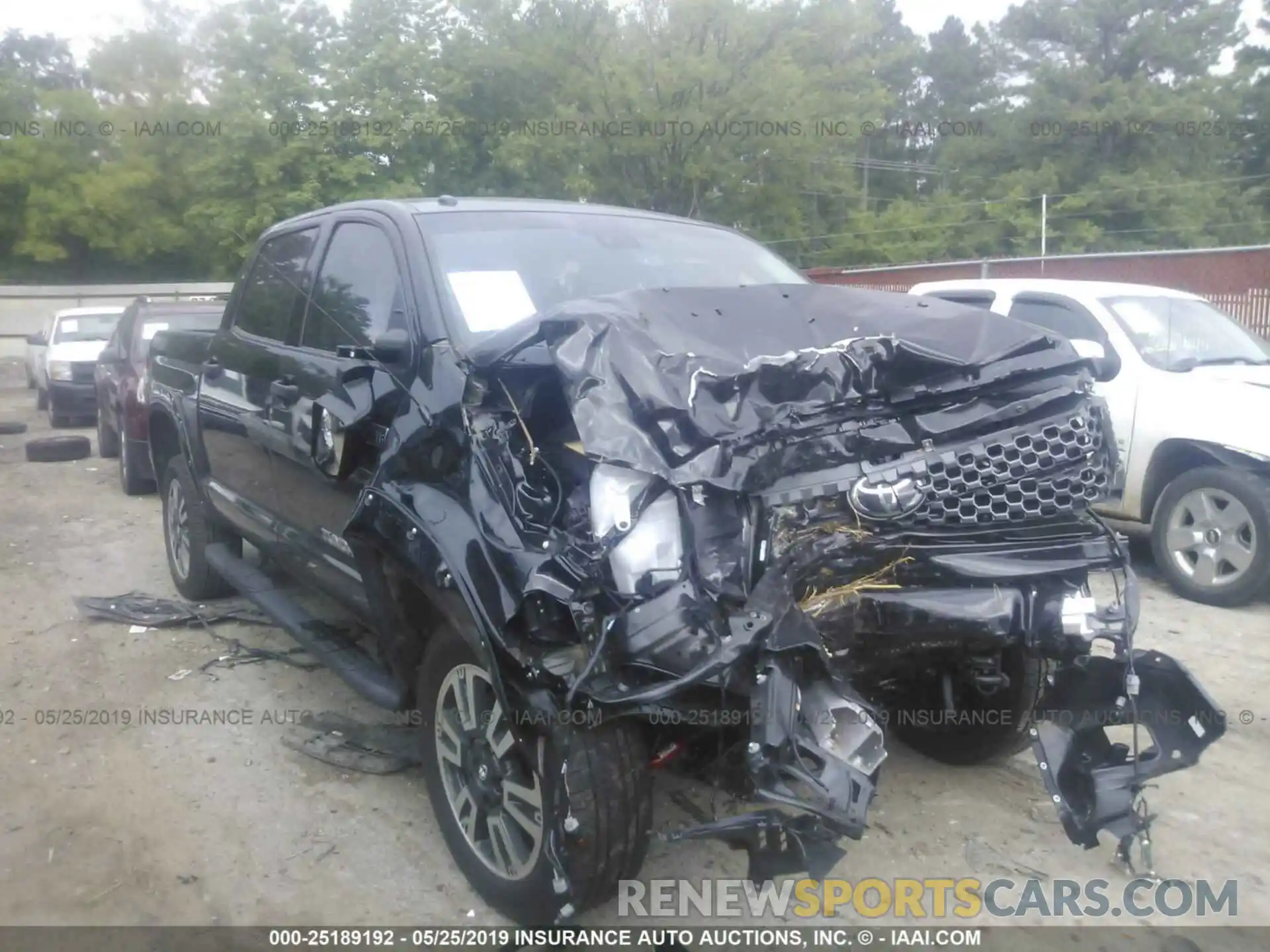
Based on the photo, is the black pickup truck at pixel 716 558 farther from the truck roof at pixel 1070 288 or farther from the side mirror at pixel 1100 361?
the truck roof at pixel 1070 288

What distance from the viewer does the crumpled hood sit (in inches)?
110

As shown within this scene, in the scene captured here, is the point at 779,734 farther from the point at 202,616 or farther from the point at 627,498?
the point at 202,616

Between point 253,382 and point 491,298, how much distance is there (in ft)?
5.26

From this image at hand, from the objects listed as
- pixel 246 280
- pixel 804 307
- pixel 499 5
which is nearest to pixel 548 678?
pixel 804 307

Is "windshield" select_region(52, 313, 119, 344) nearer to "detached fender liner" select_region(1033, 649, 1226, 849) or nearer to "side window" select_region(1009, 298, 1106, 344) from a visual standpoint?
"side window" select_region(1009, 298, 1106, 344)

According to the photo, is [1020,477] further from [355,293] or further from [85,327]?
[85,327]

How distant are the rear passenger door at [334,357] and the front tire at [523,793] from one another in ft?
2.43

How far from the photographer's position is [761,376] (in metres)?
2.92

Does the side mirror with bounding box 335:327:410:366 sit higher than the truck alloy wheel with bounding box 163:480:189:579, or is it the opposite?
the side mirror with bounding box 335:327:410:366

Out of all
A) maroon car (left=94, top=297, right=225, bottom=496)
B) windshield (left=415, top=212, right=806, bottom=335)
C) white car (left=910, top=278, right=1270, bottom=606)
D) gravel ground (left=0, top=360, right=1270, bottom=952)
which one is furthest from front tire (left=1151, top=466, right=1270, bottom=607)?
maroon car (left=94, top=297, right=225, bottom=496)

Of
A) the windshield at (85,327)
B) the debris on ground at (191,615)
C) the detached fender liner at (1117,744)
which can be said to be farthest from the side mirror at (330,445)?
the windshield at (85,327)

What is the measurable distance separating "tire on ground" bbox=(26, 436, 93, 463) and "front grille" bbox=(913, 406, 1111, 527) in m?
11.2

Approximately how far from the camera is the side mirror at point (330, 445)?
3.73 meters

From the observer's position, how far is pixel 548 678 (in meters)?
2.70
